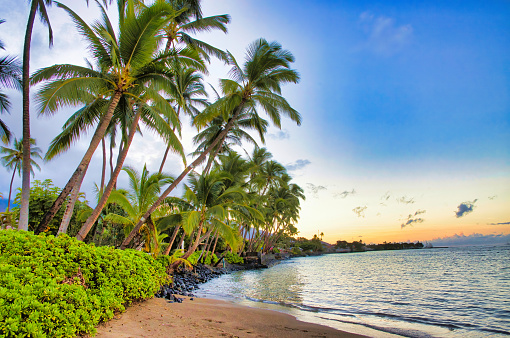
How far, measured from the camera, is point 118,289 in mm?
5020

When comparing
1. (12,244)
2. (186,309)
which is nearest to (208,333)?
(186,309)

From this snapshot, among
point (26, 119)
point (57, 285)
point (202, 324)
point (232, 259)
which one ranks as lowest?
point (232, 259)

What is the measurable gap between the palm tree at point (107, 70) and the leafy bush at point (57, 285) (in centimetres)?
407

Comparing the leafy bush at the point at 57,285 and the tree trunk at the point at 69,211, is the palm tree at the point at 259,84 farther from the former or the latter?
the leafy bush at the point at 57,285

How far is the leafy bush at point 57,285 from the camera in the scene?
2664 millimetres

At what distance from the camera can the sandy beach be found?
4273 mm

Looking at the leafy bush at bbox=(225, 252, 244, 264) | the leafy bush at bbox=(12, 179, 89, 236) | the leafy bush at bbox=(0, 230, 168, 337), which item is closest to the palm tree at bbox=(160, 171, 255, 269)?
the leafy bush at bbox=(12, 179, 89, 236)

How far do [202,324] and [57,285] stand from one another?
9.96ft

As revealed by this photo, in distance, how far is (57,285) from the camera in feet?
11.1

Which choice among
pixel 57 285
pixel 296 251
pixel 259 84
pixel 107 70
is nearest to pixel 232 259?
pixel 259 84

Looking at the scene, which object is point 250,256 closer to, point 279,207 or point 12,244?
point 279,207

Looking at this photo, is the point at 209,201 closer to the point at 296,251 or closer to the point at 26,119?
the point at 26,119

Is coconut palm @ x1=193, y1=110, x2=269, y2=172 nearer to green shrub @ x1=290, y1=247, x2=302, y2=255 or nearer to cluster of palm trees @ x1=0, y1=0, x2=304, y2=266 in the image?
cluster of palm trees @ x1=0, y1=0, x2=304, y2=266

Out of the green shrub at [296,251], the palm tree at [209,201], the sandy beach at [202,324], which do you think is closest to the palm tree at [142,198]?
the palm tree at [209,201]
